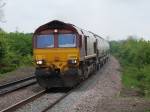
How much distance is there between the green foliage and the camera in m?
39.2

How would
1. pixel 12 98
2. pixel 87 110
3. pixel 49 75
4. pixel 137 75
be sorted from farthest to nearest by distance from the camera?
pixel 137 75, pixel 49 75, pixel 12 98, pixel 87 110

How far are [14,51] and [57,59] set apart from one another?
2583 cm

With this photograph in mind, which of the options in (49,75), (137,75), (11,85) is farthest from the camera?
(137,75)

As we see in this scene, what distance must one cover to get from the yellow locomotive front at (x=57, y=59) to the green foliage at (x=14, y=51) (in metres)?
15.8

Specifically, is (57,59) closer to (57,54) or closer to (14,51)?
(57,54)

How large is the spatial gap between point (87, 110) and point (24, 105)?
8.01 feet

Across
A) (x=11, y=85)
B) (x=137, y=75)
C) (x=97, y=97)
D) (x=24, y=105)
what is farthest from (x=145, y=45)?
(x=24, y=105)

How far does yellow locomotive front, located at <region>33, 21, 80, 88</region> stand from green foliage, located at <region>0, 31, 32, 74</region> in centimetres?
1575

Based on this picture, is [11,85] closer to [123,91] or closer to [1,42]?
[123,91]

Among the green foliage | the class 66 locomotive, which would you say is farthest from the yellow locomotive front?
the green foliage

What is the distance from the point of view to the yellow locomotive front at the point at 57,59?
72.9ft

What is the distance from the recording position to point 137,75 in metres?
35.0

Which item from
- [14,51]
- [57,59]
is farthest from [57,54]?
[14,51]

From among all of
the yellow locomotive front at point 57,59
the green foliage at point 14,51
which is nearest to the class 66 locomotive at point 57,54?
the yellow locomotive front at point 57,59
